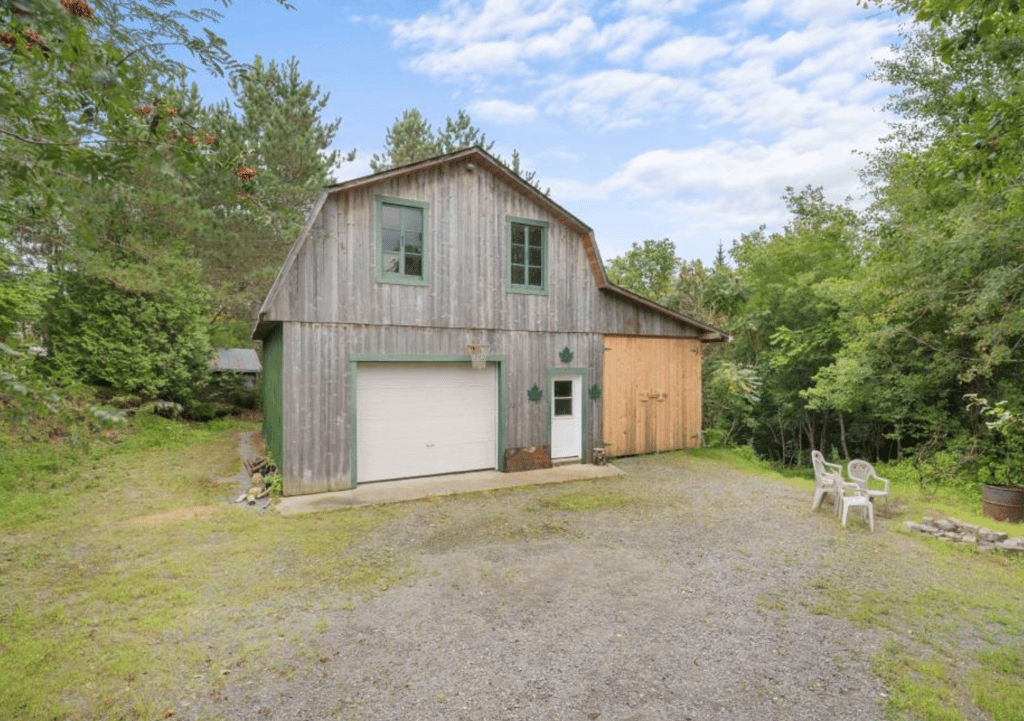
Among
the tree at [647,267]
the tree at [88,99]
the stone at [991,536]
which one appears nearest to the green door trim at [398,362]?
the tree at [88,99]

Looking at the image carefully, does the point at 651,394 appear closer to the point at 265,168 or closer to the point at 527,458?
the point at 527,458

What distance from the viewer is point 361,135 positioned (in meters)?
21.5

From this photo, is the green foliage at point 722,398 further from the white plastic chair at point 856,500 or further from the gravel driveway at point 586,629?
the gravel driveway at point 586,629

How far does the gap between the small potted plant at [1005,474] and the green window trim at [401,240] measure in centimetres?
928

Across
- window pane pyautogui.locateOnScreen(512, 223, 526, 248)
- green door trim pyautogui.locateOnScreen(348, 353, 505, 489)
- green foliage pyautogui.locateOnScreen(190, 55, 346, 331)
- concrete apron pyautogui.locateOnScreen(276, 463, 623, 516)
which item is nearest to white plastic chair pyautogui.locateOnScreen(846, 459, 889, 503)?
concrete apron pyautogui.locateOnScreen(276, 463, 623, 516)

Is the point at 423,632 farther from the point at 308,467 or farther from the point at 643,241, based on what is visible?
the point at 643,241

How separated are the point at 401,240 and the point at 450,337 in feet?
6.25

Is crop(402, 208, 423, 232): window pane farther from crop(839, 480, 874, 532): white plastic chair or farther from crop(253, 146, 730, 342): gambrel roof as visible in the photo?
crop(839, 480, 874, 532): white plastic chair

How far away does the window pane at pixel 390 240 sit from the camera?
8.50 m

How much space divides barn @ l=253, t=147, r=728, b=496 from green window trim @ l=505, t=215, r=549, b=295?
26 millimetres

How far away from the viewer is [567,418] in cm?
1047

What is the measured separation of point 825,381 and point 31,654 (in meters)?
15.0

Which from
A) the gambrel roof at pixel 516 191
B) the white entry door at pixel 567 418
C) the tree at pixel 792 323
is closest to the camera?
the gambrel roof at pixel 516 191

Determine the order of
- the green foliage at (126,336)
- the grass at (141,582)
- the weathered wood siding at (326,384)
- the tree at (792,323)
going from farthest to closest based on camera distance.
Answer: the tree at (792,323)
the green foliage at (126,336)
the weathered wood siding at (326,384)
the grass at (141,582)
